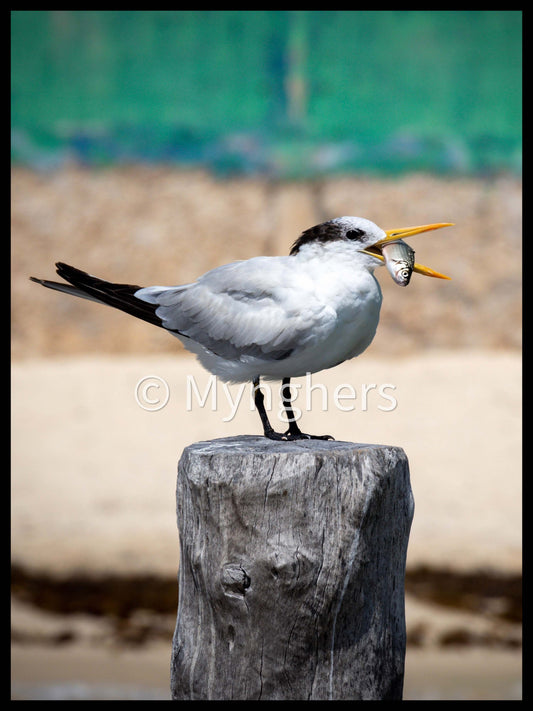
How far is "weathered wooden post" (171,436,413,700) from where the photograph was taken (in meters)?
2.28

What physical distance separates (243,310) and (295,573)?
3.13 feet

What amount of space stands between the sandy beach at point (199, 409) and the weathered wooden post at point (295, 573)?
148 cm

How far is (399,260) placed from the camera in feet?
8.70

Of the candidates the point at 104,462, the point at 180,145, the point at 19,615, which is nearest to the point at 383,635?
the point at 19,615

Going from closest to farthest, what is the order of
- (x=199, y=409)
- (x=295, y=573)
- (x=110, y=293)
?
(x=295, y=573), (x=110, y=293), (x=199, y=409)

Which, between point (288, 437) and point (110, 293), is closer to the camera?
point (288, 437)

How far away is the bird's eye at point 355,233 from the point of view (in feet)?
8.95

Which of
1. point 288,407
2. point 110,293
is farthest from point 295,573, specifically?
point 110,293

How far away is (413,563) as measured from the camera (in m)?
5.62

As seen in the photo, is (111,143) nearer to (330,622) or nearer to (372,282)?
(372,282)

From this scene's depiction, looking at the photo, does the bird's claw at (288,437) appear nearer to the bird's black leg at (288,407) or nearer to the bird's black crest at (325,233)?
the bird's black leg at (288,407)

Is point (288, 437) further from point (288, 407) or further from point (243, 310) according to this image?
point (243, 310)

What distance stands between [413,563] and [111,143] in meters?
5.75

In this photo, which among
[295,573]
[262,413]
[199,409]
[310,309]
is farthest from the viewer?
[199,409]
